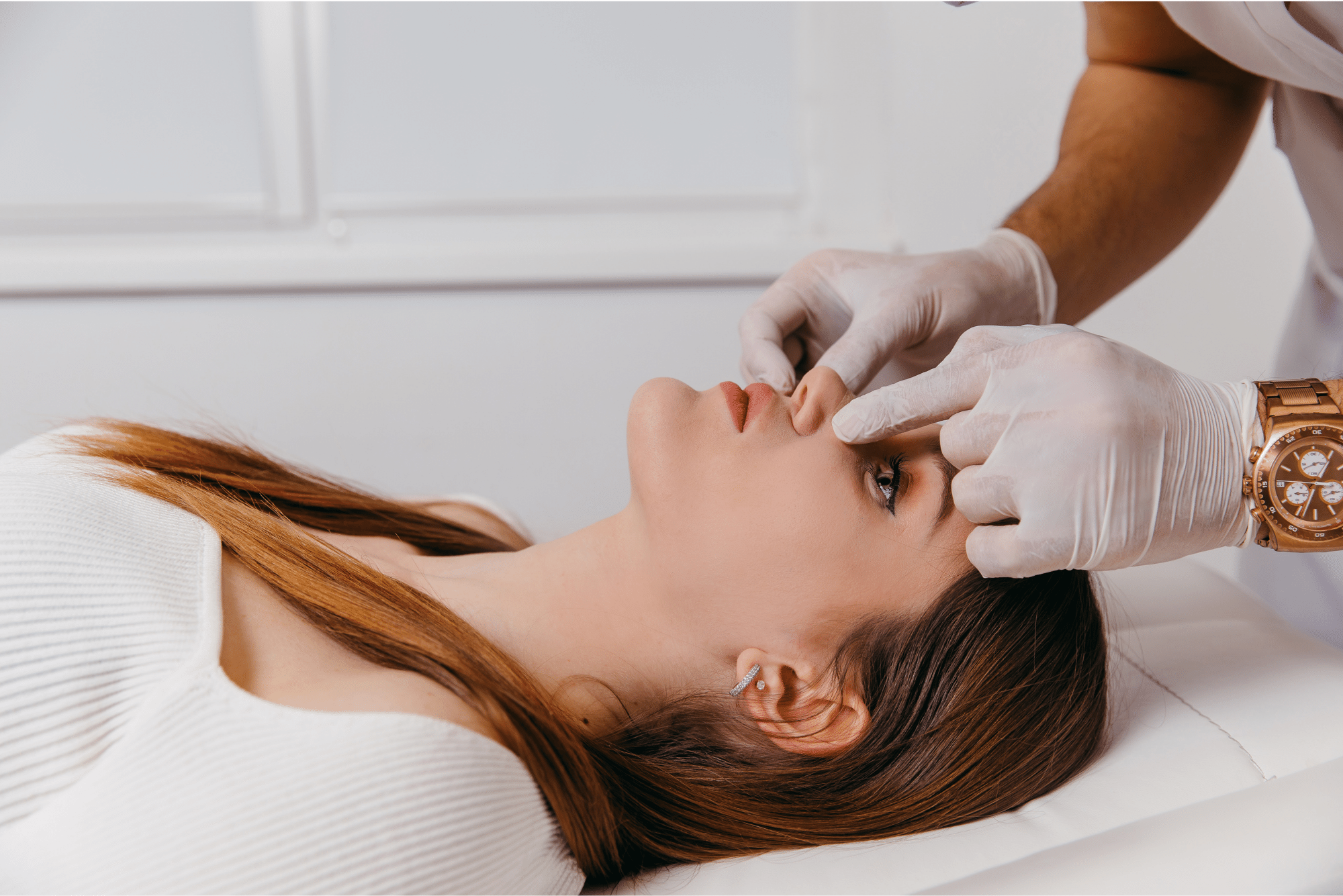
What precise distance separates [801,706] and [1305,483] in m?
0.63

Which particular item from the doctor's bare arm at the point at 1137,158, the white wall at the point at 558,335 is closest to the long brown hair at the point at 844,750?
the doctor's bare arm at the point at 1137,158

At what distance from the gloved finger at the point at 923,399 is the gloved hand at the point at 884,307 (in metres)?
0.22

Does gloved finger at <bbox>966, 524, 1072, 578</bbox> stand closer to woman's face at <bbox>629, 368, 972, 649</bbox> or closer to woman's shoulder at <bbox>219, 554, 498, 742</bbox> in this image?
woman's face at <bbox>629, 368, 972, 649</bbox>

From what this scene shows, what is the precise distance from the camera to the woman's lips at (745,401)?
1.16m

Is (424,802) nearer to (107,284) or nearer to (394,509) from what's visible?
(394,509)

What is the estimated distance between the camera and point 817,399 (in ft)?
3.85

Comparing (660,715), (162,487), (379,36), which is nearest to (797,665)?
(660,715)

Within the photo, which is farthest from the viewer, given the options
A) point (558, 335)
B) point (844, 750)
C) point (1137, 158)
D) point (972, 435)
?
point (558, 335)

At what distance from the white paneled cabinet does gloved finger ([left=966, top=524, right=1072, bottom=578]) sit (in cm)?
132

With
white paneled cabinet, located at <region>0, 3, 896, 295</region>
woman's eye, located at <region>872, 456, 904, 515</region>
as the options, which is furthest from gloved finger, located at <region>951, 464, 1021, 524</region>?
white paneled cabinet, located at <region>0, 3, 896, 295</region>

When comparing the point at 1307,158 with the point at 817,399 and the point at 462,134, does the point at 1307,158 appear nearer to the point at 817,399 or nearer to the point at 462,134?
the point at 817,399

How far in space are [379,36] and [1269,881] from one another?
98.1 inches

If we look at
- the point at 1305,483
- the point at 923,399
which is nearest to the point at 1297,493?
the point at 1305,483

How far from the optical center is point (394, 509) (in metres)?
1.50
